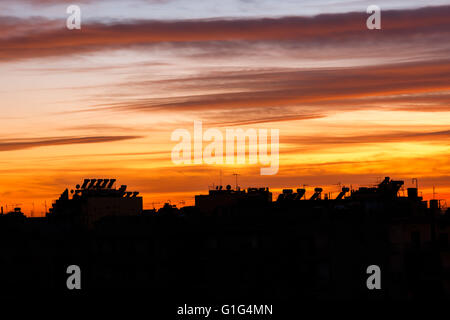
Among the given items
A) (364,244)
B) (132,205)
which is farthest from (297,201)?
(132,205)

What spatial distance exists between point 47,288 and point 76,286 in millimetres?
5514

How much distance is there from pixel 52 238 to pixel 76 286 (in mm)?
15374

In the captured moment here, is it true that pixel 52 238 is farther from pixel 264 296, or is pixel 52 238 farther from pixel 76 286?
pixel 264 296

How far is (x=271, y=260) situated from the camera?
260ft

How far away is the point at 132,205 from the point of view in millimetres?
125688

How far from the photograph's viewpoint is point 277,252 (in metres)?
79.3

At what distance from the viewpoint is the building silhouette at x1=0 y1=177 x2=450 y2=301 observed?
77.1 m

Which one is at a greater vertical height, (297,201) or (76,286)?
Answer: (297,201)

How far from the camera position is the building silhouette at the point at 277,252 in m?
77.1

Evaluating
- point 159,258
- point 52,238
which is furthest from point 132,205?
point 159,258
